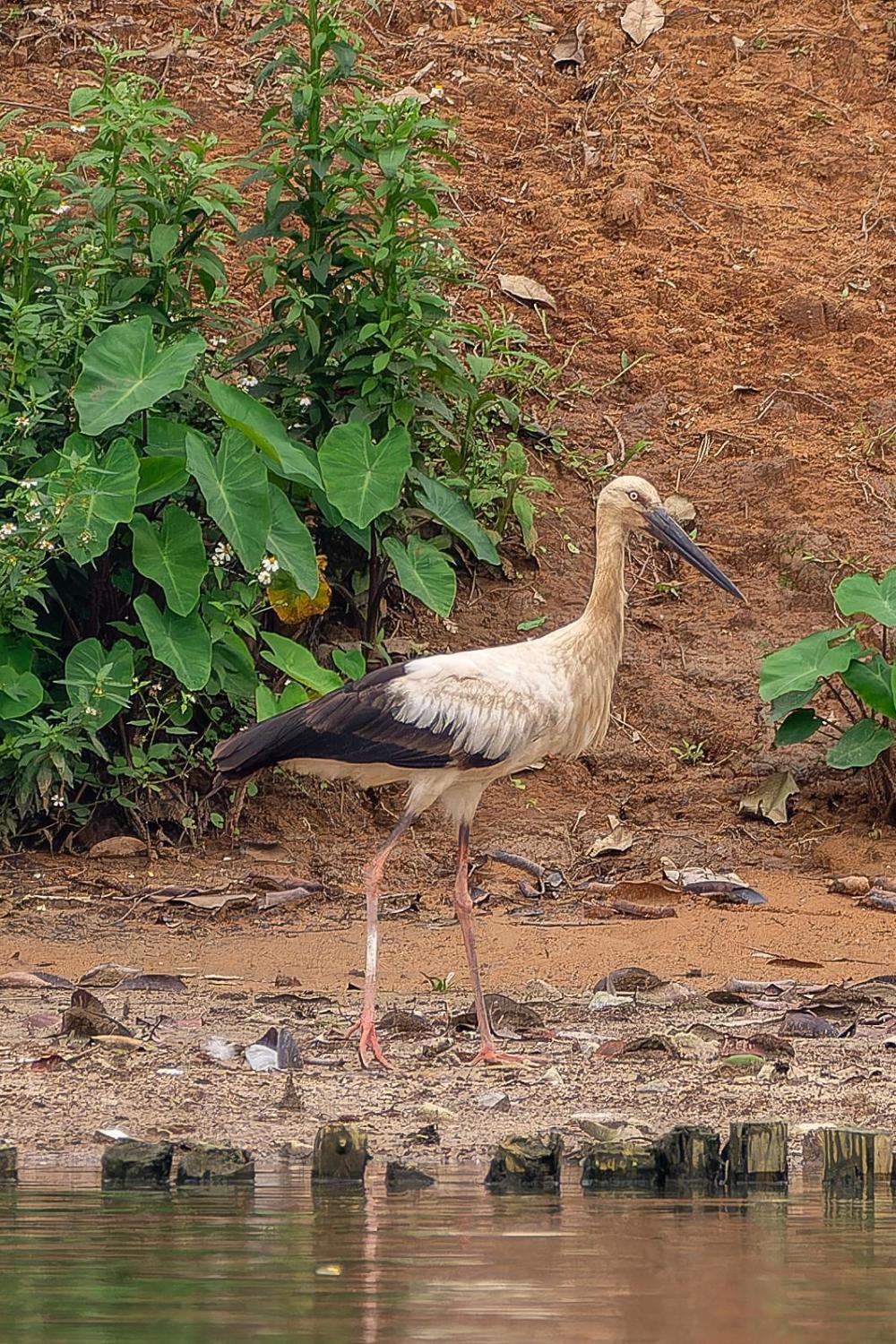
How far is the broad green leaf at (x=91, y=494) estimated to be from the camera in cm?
845

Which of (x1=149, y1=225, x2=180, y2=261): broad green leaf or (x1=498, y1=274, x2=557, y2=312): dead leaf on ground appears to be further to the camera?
(x1=498, y1=274, x2=557, y2=312): dead leaf on ground

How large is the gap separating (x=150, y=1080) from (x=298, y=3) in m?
10.6

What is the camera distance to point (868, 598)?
352 inches

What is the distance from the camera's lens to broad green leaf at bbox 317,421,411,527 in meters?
9.21

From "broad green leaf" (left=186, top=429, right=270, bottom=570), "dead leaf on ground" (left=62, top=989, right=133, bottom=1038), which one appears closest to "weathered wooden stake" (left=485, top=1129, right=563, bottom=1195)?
"dead leaf on ground" (left=62, top=989, right=133, bottom=1038)

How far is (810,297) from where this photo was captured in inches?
506

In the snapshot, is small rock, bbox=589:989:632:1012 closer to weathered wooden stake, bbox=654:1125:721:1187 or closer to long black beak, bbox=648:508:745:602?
long black beak, bbox=648:508:745:602

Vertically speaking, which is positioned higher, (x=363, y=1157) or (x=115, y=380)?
(x=115, y=380)

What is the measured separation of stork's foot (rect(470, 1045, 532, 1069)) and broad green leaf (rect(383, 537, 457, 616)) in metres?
3.36

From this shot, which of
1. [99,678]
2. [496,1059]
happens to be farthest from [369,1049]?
[99,678]

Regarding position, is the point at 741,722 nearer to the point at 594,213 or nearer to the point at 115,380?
the point at 115,380

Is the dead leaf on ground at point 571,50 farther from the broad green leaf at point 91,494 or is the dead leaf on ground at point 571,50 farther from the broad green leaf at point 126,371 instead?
the broad green leaf at point 91,494

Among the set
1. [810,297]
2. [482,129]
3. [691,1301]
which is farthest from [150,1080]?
[482,129]

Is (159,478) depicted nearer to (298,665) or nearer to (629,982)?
(298,665)
